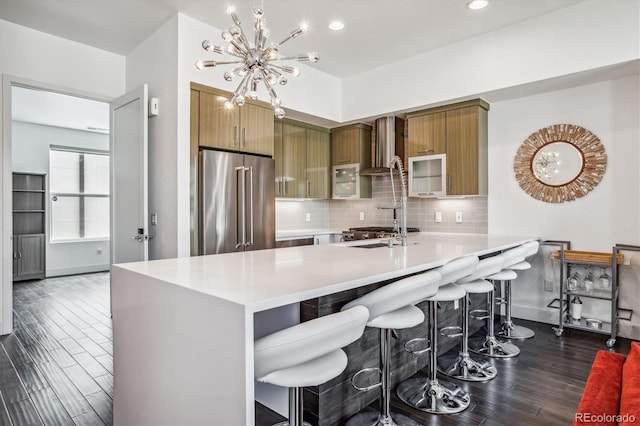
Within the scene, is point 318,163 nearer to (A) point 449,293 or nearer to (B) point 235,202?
(B) point 235,202

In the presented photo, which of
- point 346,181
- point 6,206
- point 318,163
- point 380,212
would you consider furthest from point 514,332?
point 6,206

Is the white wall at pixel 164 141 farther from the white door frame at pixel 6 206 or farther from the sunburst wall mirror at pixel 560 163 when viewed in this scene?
the sunburst wall mirror at pixel 560 163

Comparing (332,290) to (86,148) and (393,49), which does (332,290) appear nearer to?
(393,49)

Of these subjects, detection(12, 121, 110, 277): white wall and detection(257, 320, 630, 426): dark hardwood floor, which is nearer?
detection(257, 320, 630, 426): dark hardwood floor

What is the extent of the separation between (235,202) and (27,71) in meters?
2.34

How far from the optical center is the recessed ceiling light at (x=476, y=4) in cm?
304

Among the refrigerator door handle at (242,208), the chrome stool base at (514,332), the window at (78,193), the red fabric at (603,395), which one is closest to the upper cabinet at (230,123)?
the refrigerator door handle at (242,208)

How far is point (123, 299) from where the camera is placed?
1.74 meters

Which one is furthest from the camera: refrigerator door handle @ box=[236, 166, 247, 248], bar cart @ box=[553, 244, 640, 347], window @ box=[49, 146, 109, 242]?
window @ box=[49, 146, 109, 242]

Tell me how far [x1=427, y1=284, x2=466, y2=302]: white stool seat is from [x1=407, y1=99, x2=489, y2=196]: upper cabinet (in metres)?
2.07

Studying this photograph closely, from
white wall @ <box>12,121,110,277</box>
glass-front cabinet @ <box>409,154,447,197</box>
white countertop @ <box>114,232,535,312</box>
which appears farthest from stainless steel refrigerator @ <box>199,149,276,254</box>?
white wall @ <box>12,121,110,277</box>

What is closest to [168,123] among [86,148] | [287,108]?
[287,108]

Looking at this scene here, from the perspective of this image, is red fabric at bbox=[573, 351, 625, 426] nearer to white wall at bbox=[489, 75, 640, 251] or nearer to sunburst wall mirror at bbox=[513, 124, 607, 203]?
white wall at bbox=[489, 75, 640, 251]

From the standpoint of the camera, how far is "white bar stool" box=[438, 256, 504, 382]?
2453 millimetres
